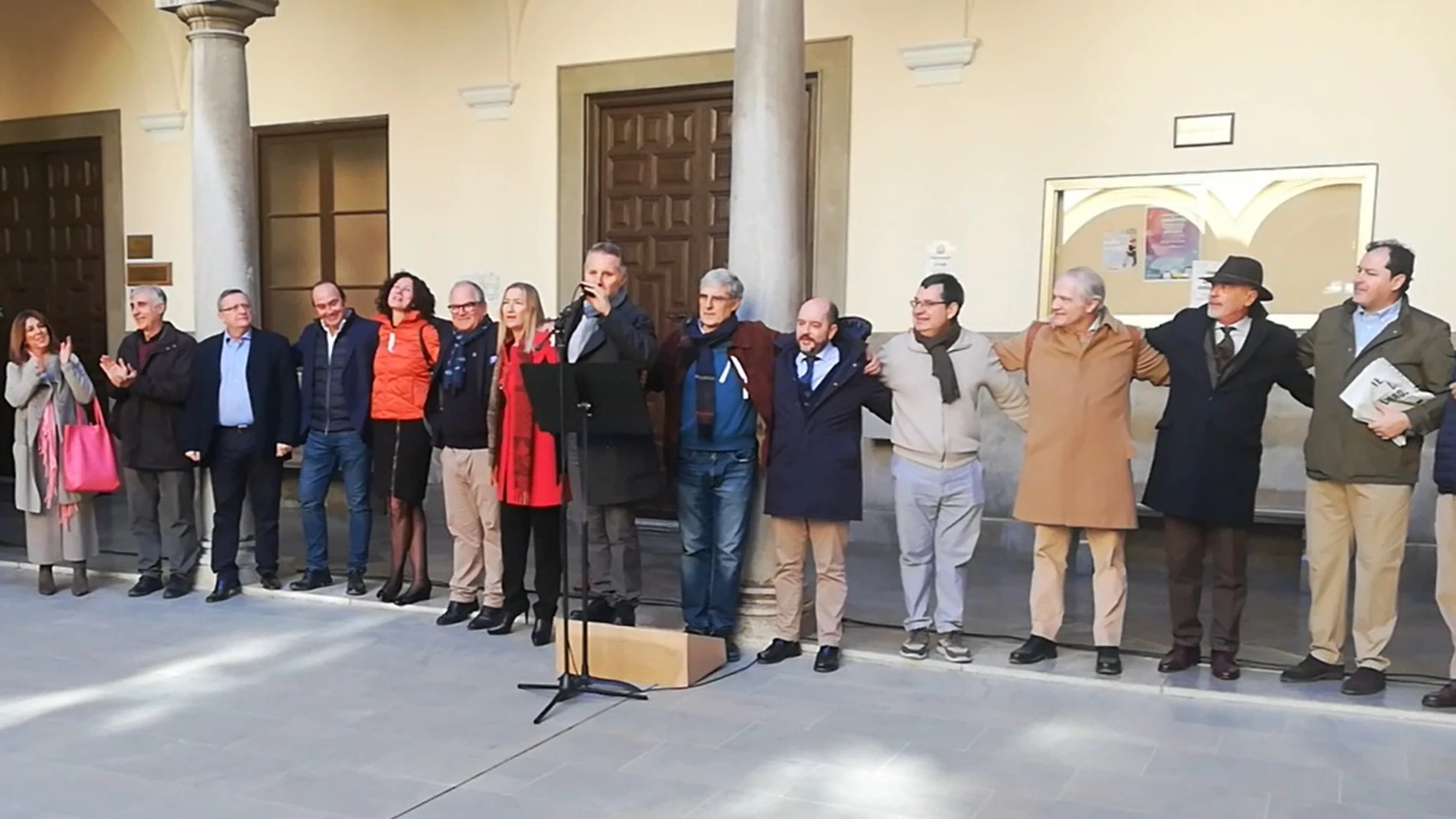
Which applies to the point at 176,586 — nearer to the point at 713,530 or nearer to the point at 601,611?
the point at 601,611

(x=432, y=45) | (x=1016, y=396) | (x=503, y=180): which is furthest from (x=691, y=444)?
(x=432, y=45)

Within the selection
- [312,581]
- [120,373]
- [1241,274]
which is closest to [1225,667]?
[1241,274]

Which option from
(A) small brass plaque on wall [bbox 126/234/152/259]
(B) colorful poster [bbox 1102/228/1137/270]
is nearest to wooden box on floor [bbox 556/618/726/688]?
(B) colorful poster [bbox 1102/228/1137/270]

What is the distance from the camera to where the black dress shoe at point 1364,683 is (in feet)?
14.9

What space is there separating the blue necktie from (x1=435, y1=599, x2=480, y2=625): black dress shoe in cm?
199

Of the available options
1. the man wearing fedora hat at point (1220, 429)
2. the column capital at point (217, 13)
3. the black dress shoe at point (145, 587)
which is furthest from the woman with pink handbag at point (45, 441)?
the man wearing fedora hat at point (1220, 429)

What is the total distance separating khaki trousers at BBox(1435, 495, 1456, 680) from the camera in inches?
176

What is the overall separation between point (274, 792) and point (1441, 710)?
13.4 ft

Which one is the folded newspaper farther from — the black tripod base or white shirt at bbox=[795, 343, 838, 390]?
the black tripod base

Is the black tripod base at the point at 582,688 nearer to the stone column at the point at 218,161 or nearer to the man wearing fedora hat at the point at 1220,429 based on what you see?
the man wearing fedora hat at the point at 1220,429

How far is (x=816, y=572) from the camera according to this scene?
16.7 ft

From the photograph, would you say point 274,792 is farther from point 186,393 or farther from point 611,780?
point 186,393

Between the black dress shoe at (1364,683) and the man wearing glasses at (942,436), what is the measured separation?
4.73ft

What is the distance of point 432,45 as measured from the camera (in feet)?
28.6
